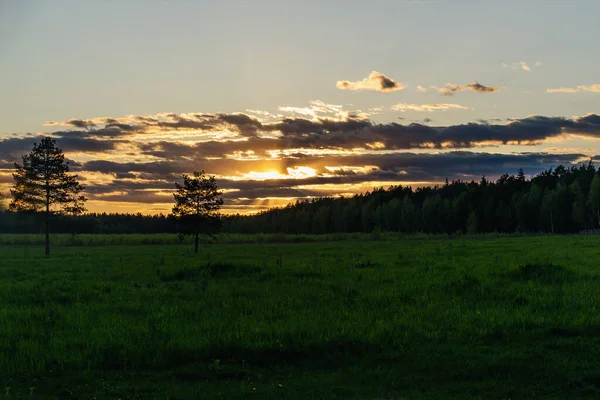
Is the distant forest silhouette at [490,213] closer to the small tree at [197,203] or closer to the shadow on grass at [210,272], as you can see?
the small tree at [197,203]

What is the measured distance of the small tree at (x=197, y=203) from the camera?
63844mm

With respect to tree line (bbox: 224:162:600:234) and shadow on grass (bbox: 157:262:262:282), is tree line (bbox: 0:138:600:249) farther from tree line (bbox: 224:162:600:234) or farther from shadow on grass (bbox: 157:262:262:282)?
shadow on grass (bbox: 157:262:262:282)

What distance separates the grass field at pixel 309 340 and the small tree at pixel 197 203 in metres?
40.9

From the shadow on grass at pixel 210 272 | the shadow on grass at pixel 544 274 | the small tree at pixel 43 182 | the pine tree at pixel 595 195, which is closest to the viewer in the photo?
the shadow on grass at pixel 544 274

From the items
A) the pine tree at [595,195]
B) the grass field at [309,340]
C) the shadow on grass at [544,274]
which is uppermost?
the pine tree at [595,195]

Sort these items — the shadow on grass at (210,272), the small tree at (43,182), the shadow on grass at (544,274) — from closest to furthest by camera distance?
1. the shadow on grass at (544,274)
2. the shadow on grass at (210,272)
3. the small tree at (43,182)

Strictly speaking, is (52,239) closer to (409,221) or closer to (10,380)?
(10,380)

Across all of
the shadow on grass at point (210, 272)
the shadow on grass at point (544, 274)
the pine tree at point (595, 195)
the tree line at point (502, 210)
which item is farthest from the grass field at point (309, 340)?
the pine tree at point (595, 195)

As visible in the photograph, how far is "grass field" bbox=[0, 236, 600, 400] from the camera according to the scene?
399 inches

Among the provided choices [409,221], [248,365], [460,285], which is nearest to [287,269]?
[460,285]

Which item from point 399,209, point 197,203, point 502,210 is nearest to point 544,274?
point 197,203

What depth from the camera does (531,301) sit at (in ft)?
58.6

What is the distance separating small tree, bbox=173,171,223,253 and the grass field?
1611 inches

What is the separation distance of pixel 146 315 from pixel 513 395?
1163cm
